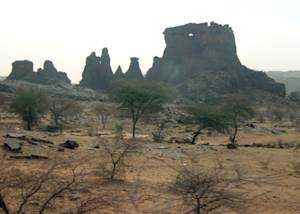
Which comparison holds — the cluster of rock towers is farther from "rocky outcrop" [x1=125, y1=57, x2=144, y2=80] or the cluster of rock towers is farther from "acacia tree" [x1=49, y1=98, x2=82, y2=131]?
"acacia tree" [x1=49, y1=98, x2=82, y2=131]

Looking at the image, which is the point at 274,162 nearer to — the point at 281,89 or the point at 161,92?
the point at 161,92

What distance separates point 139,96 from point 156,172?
79.4 ft

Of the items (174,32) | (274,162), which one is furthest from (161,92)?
(174,32)

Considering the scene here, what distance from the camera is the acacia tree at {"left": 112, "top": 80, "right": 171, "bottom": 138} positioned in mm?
53812

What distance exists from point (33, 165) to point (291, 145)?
3128cm

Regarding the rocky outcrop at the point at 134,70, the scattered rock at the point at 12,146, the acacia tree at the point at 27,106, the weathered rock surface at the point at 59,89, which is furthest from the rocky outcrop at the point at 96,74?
the scattered rock at the point at 12,146

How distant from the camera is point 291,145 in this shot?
5172 cm

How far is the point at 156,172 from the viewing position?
30453 mm

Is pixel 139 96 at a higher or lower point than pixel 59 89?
lower

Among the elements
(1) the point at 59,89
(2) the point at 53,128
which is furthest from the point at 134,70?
(2) the point at 53,128

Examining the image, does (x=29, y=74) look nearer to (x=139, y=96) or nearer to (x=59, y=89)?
(x=59, y=89)

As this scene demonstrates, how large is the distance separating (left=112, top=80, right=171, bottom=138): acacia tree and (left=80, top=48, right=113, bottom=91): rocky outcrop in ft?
245

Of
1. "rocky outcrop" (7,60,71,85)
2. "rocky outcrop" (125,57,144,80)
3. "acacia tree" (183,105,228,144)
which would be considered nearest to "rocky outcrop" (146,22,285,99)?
"rocky outcrop" (125,57,144,80)

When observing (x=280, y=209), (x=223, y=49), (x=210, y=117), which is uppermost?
(x=223, y=49)
